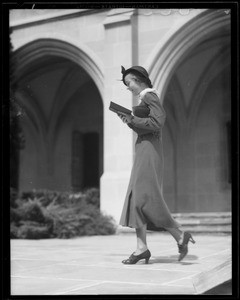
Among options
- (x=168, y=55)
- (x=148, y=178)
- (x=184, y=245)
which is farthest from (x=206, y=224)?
(x=148, y=178)

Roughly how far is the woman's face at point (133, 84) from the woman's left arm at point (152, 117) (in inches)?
3.6

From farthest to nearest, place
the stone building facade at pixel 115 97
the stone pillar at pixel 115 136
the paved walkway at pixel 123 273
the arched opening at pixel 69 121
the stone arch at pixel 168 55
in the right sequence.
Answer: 1. the arched opening at pixel 69 121
2. the stone arch at pixel 168 55
3. the stone pillar at pixel 115 136
4. the stone building facade at pixel 115 97
5. the paved walkway at pixel 123 273

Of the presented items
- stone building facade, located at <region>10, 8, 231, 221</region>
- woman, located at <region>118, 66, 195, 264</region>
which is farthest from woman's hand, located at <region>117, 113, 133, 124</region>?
stone building facade, located at <region>10, 8, 231, 221</region>

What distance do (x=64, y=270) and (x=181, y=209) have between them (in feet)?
25.5

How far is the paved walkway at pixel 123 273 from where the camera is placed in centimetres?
320

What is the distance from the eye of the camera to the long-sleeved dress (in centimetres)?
357

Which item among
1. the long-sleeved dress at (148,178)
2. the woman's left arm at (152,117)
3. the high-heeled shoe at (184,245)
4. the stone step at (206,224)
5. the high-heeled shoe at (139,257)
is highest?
the woman's left arm at (152,117)

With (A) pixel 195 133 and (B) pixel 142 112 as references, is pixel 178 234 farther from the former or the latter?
(A) pixel 195 133

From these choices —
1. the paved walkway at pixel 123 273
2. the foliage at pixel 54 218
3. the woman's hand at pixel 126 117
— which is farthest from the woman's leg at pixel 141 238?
the foliage at pixel 54 218

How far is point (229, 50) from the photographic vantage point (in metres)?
3.83

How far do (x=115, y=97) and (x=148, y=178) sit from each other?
0.72m

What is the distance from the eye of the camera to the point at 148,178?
359 cm

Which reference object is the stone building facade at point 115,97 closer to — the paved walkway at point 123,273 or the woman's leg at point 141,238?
the woman's leg at point 141,238

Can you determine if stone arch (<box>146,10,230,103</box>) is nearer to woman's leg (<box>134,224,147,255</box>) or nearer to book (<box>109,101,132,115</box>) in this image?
book (<box>109,101,132,115</box>)
